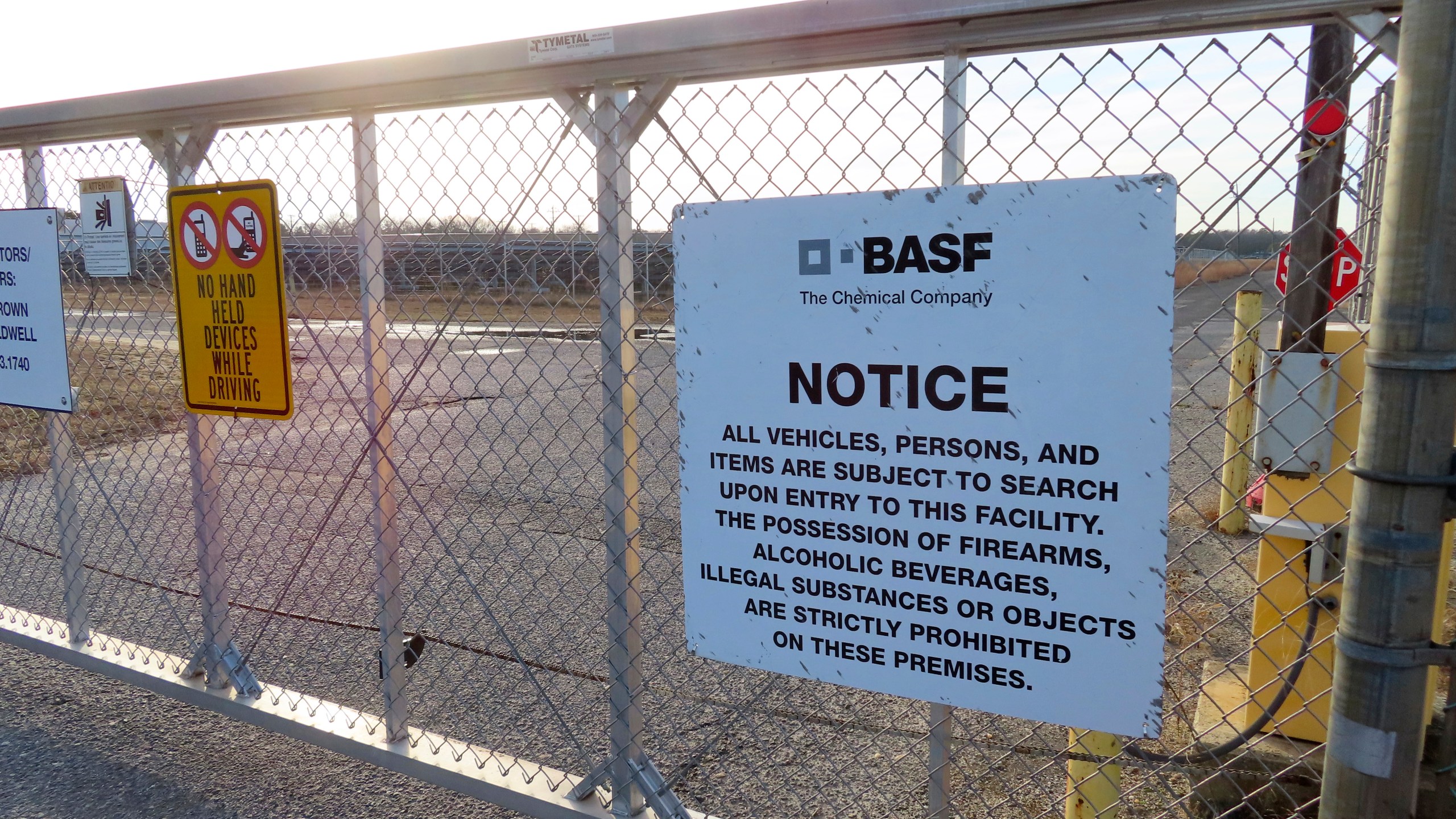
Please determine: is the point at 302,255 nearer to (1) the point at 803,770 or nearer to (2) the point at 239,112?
(2) the point at 239,112

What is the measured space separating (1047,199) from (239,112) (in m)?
2.74

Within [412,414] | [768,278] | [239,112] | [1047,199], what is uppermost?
[239,112]

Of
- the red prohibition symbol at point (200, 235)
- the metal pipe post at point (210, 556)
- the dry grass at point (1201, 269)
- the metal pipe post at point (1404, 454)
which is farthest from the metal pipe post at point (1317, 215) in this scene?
the metal pipe post at point (210, 556)

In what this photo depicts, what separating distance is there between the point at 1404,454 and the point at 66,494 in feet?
15.7

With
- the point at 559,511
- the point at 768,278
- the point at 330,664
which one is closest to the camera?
the point at 768,278

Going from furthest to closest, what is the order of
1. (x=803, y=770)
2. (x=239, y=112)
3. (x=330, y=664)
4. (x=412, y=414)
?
(x=412, y=414) → (x=330, y=664) → (x=803, y=770) → (x=239, y=112)

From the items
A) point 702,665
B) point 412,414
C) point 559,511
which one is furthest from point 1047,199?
point 412,414

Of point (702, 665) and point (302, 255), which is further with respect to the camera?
point (702, 665)

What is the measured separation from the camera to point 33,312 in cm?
393

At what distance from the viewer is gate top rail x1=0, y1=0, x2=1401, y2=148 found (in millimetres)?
1824

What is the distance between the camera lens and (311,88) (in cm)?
292

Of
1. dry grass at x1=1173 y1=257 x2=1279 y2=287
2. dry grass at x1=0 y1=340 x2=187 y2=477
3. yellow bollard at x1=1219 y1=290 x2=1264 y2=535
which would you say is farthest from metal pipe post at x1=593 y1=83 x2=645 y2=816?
dry grass at x1=0 y1=340 x2=187 y2=477

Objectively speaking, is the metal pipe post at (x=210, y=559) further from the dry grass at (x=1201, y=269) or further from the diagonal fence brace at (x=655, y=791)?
the dry grass at (x=1201, y=269)

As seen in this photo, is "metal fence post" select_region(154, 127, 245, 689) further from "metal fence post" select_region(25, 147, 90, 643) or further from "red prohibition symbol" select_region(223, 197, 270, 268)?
"metal fence post" select_region(25, 147, 90, 643)
